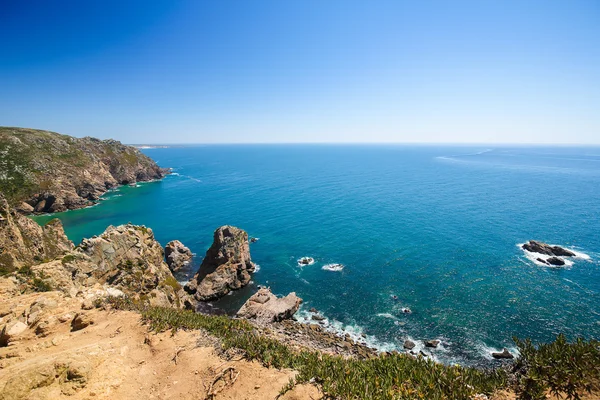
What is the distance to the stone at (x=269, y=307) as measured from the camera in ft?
136

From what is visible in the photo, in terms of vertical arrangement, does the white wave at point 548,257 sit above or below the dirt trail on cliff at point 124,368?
below

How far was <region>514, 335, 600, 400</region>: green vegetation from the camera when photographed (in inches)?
469

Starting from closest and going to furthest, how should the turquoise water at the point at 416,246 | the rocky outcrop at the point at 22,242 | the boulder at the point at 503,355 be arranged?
the rocky outcrop at the point at 22,242 → the boulder at the point at 503,355 → the turquoise water at the point at 416,246

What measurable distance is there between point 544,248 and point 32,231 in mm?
102130

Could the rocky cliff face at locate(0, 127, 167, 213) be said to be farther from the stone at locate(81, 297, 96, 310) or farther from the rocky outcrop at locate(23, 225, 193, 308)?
the stone at locate(81, 297, 96, 310)

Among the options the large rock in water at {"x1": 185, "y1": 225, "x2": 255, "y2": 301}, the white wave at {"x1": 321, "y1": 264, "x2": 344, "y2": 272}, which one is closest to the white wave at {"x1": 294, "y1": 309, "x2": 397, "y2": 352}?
the white wave at {"x1": 321, "y1": 264, "x2": 344, "y2": 272}

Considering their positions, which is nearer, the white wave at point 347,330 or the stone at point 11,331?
the stone at point 11,331

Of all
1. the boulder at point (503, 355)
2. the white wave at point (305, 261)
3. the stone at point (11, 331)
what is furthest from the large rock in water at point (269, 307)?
the boulder at point (503, 355)

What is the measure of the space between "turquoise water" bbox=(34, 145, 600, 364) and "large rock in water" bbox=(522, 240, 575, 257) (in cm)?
337

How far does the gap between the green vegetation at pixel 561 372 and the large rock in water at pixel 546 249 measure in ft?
195

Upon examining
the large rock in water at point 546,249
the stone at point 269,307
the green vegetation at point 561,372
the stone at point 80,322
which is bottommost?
the stone at point 269,307

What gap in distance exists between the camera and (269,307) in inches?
1686

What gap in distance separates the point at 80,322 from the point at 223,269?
31.5 metres

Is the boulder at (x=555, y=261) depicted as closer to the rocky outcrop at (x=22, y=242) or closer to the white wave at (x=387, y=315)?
the white wave at (x=387, y=315)
